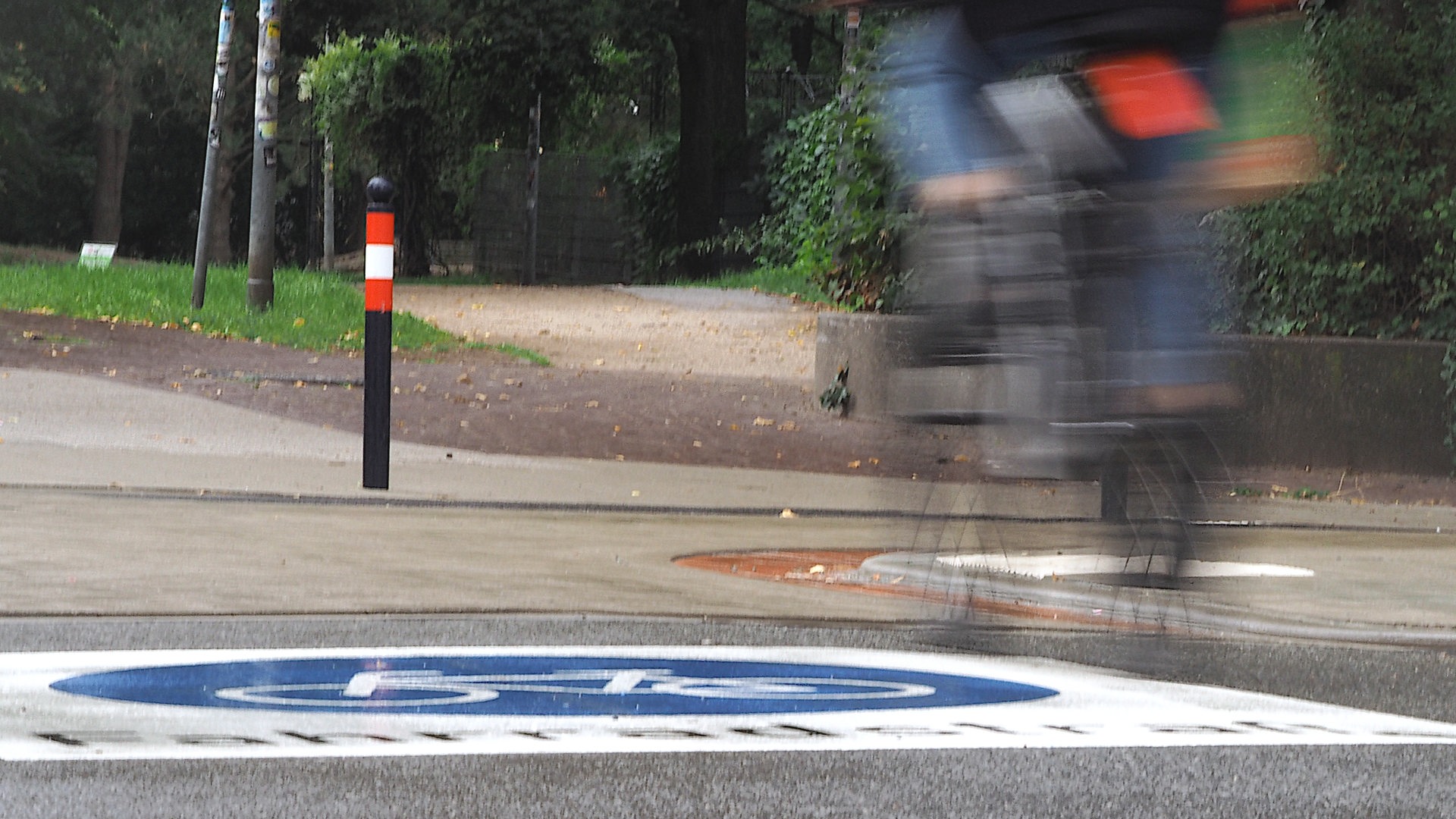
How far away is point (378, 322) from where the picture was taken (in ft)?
28.3

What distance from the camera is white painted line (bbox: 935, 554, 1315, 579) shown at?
3484mm

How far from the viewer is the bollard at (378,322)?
855 cm

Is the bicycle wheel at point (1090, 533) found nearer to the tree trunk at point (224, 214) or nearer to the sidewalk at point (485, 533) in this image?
the sidewalk at point (485, 533)

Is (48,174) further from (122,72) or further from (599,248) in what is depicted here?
(599,248)

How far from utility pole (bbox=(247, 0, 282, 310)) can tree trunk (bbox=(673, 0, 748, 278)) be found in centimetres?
1080

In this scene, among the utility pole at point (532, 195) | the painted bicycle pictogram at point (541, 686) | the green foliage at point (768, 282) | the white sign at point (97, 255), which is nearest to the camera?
the painted bicycle pictogram at point (541, 686)

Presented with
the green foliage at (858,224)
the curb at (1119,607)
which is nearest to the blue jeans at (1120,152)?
the curb at (1119,607)

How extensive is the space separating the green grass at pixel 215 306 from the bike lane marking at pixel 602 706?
11227 millimetres

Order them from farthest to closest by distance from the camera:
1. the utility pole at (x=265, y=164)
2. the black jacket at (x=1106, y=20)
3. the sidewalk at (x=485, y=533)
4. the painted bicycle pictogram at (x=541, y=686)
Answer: the utility pole at (x=265, y=164), the sidewalk at (x=485, y=533), the painted bicycle pictogram at (x=541, y=686), the black jacket at (x=1106, y=20)

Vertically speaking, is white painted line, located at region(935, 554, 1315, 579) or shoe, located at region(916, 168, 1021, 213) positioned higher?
shoe, located at region(916, 168, 1021, 213)

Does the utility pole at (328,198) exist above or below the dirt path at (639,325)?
above

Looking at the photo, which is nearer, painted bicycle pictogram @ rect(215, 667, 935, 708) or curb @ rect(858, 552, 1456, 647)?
curb @ rect(858, 552, 1456, 647)

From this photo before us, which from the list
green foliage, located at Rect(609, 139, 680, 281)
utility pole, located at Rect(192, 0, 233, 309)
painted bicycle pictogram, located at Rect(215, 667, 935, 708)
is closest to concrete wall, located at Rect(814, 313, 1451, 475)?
painted bicycle pictogram, located at Rect(215, 667, 935, 708)

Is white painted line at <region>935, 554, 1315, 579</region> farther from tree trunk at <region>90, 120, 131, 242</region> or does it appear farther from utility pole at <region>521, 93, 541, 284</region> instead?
tree trunk at <region>90, 120, 131, 242</region>
